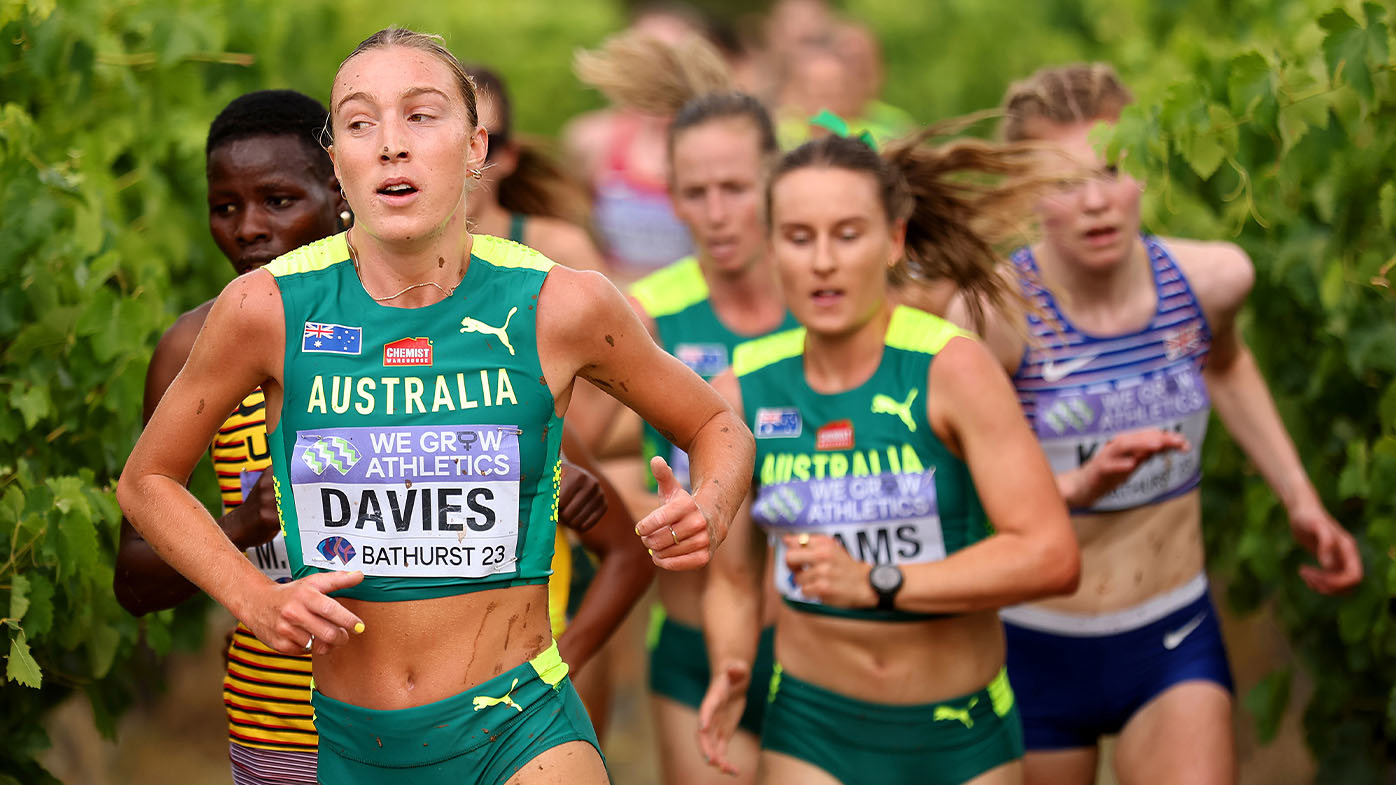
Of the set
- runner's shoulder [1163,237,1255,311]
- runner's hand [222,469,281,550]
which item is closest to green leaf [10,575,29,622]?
runner's hand [222,469,281,550]

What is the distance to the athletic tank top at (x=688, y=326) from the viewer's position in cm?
561

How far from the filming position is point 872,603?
389cm

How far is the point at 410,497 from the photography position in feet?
10.1

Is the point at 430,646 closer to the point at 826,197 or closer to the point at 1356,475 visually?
the point at 826,197

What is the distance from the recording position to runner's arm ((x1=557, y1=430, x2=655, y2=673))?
4.04 metres

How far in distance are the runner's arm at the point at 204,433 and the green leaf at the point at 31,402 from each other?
3.25 ft

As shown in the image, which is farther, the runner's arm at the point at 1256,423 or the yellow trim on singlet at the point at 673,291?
the yellow trim on singlet at the point at 673,291

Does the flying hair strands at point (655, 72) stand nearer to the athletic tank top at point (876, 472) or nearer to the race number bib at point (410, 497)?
the athletic tank top at point (876, 472)

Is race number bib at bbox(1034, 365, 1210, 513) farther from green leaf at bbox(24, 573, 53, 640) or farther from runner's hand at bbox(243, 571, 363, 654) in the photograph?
green leaf at bbox(24, 573, 53, 640)

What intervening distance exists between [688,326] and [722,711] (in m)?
1.85

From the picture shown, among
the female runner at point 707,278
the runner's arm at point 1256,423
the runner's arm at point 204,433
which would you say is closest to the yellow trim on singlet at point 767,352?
the female runner at point 707,278

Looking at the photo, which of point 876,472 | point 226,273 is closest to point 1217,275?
point 876,472

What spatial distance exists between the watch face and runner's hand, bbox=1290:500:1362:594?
5.06 ft

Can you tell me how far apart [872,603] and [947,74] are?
9.78 metres
